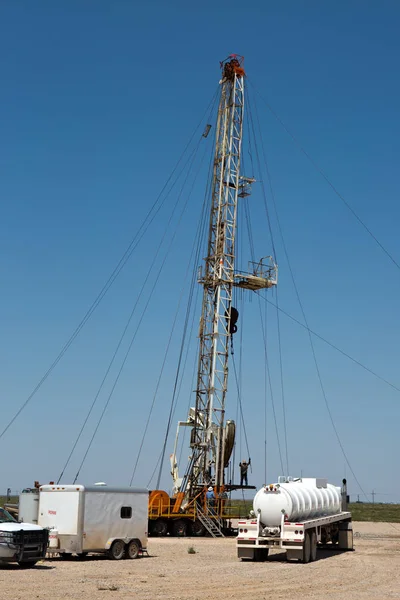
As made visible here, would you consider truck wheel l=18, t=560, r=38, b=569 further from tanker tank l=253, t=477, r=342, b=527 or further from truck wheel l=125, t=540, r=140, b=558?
tanker tank l=253, t=477, r=342, b=527

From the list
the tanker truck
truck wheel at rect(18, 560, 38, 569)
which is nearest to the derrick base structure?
the tanker truck

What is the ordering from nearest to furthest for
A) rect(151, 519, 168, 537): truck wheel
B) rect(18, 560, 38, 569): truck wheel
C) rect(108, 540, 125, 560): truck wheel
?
rect(18, 560, 38, 569): truck wheel → rect(108, 540, 125, 560): truck wheel → rect(151, 519, 168, 537): truck wheel

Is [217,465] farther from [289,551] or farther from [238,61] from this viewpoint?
[238,61]

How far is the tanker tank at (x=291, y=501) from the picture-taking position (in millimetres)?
24172

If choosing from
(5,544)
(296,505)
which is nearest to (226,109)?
(296,505)

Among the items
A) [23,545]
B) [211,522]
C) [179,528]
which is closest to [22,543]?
[23,545]

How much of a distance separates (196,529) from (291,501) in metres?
13.6

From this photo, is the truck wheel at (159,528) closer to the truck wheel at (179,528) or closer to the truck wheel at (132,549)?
the truck wheel at (179,528)

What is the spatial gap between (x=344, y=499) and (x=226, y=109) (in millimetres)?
21890

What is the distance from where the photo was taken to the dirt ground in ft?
53.2

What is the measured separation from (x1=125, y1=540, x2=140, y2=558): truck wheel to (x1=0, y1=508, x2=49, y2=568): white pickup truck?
3.53 m

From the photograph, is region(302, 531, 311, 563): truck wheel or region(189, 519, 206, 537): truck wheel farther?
region(189, 519, 206, 537): truck wheel

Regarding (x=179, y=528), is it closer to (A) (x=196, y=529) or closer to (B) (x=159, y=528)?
(A) (x=196, y=529)

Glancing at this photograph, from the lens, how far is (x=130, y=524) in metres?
23.9
